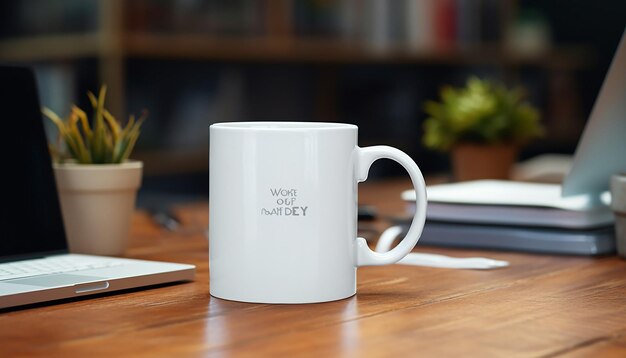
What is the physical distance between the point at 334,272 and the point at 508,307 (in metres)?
0.15

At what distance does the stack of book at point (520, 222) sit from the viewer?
3.77 feet

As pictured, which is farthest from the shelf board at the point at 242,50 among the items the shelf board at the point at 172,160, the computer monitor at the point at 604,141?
the computer monitor at the point at 604,141

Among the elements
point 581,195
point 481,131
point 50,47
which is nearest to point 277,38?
point 50,47

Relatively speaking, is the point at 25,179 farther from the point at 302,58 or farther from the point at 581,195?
the point at 302,58

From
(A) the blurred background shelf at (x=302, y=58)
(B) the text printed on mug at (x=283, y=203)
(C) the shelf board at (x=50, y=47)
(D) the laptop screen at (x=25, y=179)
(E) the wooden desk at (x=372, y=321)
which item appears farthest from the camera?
(A) the blurred background shelf at (x=302, y=58)

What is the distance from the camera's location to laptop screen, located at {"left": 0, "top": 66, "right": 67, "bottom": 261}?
0.99 meters

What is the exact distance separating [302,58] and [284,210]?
2787 mm

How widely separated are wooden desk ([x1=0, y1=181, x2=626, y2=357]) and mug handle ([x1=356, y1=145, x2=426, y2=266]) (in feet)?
0.12

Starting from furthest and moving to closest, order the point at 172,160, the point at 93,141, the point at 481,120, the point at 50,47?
the point at 172,160
the point at 50,47
the point at 481,120
the point at 93,141

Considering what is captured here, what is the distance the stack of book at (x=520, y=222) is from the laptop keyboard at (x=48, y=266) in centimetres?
43

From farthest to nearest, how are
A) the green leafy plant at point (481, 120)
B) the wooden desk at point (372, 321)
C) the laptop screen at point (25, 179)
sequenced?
the green leafy plant at point (481, 120) < the laptop screen at point (25, 179) < the wooden desk at point (372, 321)

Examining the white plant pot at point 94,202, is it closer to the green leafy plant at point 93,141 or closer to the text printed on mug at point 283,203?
the green leafy plant at point 93,141

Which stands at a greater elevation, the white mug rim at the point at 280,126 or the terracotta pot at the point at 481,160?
the white mug rim at the point at 280,126

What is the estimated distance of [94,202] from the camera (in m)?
1.10
